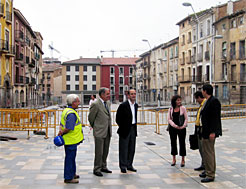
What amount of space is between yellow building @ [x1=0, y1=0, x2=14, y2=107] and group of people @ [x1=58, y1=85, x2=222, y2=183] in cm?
2693

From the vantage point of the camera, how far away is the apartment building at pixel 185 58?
48.4m

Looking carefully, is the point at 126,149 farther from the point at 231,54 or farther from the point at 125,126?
the point at 231,54

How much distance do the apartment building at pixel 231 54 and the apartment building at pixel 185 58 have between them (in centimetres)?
884

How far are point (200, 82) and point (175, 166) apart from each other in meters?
37.6

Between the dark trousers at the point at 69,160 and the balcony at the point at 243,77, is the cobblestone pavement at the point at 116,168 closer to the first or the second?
the dark trousers at the point at 69,160

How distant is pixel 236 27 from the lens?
34.8m

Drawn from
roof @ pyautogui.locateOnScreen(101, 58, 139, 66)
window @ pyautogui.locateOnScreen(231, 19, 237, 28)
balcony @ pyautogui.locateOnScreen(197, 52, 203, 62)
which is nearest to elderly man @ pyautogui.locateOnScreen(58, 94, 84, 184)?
window @ pyautogui.locateOnScreen(231, 19, 237, 28)

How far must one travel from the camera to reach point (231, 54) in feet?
117

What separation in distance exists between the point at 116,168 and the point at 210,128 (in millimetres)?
2482

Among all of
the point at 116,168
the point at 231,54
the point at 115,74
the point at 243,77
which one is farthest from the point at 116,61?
the point at 116,168

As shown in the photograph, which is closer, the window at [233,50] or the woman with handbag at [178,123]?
the woman with handbag at [178,123]

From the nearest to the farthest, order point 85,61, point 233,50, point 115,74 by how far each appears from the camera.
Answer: point 233,50, point 85,61, point 115,74

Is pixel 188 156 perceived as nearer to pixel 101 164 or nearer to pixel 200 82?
pixel 101 164

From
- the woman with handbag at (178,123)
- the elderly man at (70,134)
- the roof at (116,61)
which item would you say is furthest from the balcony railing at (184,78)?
the elderly man at (70,134)
